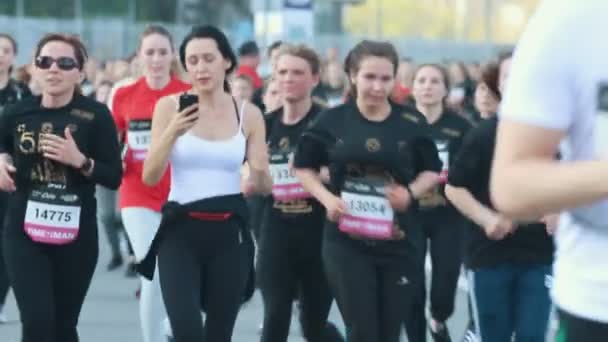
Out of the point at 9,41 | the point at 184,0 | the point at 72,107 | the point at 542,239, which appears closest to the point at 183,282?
the point at 72,107

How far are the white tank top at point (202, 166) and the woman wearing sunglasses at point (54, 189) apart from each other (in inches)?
17.5

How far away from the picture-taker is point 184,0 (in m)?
41.1

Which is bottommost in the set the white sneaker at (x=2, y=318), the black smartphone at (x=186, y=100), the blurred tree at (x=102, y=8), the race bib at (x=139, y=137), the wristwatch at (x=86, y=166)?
the white sneaker at (x=2, y=318)

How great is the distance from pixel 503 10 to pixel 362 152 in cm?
4457

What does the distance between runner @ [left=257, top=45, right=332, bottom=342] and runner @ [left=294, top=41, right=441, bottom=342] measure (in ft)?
2.66

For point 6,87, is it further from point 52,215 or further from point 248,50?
point 248,50

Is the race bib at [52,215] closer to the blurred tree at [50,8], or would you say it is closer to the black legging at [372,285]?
the black legging at [372,285]

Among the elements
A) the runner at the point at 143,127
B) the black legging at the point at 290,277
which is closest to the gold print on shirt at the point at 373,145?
the black legging at the point at 290,277

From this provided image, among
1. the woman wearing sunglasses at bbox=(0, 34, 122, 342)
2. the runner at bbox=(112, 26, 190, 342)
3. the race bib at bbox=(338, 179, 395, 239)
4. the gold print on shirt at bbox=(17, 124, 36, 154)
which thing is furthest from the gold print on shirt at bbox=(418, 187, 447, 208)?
the gold print on shirt at bbox=(17, 124, 36, 154)

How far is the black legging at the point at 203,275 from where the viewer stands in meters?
6.99

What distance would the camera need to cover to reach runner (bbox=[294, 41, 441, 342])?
7.36 m

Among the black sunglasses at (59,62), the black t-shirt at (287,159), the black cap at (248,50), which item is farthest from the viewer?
the black cap at (248,50)

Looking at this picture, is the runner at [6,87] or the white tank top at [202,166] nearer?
the white tank top at [202,166]

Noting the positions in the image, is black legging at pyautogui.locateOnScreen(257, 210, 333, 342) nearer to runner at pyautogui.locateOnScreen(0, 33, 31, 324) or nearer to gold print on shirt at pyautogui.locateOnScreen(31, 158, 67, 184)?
gold print on shirt at pyautogui.locateOnScreen(31, 158, 67, 184)
